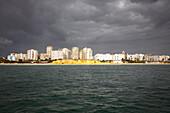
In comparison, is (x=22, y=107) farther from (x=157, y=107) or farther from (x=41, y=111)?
(x=157, y=107)

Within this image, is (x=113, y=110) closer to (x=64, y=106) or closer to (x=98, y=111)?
(x=98, y=111)

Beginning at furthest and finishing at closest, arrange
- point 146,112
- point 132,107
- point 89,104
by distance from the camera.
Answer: point 89,104 → point 132,107 → point 146,112

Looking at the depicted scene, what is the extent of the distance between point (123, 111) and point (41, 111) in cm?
942

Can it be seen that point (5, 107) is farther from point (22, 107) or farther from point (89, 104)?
point (89, 104)

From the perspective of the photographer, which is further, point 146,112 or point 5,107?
point 5,107

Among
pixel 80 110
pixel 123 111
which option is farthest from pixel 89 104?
pixel 123 111

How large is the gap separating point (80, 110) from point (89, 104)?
2580mm

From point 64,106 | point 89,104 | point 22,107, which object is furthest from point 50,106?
point 89,104

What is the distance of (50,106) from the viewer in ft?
54.6

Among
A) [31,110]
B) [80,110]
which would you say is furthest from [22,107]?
[80,110]

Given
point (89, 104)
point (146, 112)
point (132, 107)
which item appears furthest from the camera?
point (89, 104)

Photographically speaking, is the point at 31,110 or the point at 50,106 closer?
the point at 31,110

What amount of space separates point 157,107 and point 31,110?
50.9 feet

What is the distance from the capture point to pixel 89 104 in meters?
17.5
